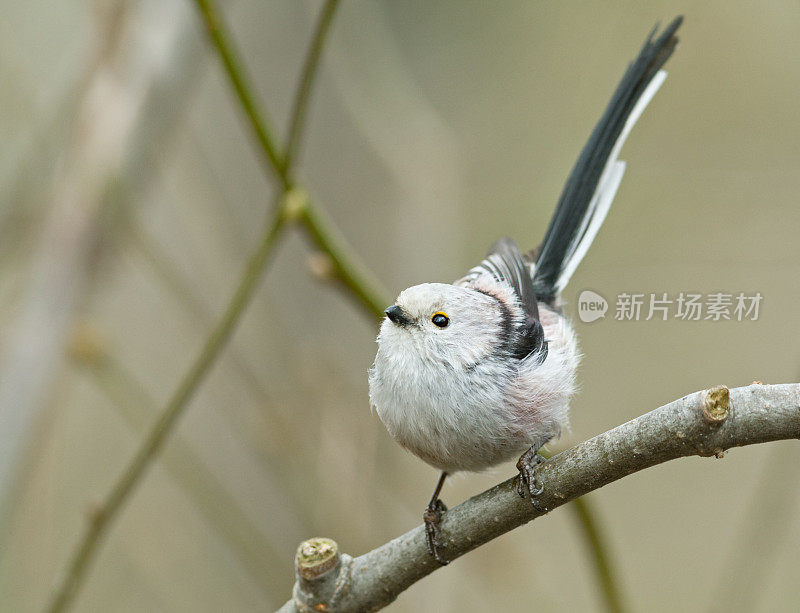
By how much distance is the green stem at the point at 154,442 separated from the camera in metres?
2.09

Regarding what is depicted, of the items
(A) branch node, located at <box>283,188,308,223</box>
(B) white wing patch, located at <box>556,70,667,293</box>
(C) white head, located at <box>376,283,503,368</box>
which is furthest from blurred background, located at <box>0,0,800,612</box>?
(A) branch node, located at <box>283,188,308,223</box>

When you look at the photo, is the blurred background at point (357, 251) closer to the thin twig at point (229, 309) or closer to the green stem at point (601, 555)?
the thin twig at point (229, 309)

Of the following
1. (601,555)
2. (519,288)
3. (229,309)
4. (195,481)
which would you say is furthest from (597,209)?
(195,481)

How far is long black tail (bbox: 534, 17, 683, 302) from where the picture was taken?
2.07 metres

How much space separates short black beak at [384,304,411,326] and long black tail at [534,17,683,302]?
30.2 inches

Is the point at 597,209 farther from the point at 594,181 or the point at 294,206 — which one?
the point at 294,206

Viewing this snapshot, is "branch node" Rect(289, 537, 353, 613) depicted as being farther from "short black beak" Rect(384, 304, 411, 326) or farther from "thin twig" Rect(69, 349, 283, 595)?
"thin twig" Rect(69, 349, 283, 595)

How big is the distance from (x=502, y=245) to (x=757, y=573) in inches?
55.8

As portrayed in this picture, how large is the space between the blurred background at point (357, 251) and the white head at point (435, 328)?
1.22 feet

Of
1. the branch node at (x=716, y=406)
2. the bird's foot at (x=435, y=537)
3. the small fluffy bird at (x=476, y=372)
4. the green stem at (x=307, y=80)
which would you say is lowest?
the branch node at (x=716, y=406)

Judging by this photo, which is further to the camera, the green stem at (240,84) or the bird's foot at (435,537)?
the green stem at (240,84)

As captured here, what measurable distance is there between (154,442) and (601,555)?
4.20ft

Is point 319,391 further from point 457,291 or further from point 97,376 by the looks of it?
point 457,291

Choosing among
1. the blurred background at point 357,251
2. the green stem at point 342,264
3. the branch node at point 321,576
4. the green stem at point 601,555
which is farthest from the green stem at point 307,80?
the green stem at point 601,555
